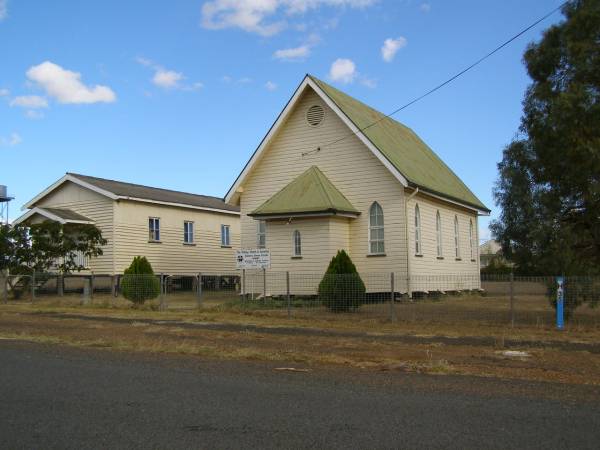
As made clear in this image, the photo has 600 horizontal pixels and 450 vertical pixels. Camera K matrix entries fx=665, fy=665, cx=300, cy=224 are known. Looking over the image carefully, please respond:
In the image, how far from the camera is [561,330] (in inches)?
605

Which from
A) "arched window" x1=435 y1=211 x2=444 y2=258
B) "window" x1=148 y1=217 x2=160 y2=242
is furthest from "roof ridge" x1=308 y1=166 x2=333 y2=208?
"window" x1=148 y1=217 x2=160 y2=242

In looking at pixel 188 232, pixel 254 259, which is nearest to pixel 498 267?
pixel 188 232

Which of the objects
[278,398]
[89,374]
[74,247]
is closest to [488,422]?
[278,398]

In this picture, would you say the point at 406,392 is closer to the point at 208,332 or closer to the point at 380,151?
the point at 208,332

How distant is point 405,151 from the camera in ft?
93.7

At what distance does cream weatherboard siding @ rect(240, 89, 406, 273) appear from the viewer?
963 inches

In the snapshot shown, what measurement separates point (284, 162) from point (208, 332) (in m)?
12.5

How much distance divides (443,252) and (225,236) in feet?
48.6

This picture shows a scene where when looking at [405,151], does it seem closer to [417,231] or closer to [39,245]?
[417,231]

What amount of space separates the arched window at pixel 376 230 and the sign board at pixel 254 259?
577 centimetres

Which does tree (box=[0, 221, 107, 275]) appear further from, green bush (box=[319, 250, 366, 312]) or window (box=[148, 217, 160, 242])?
green bush (box=[319, 250, 366, 312])

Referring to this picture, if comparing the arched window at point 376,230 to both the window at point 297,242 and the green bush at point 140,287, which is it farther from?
A: the green bush at point 140,287

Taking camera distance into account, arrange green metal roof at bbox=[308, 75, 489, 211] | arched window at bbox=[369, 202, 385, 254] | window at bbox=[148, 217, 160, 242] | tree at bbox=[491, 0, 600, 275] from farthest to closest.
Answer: window at bbox=[148, 217, 160, 242] < green metal roof at bbox=[308, 75, 489, 211] < arched window at bbox=[369, 202, 385, 254] < tree at bbox=[491, 0, 600, 275]

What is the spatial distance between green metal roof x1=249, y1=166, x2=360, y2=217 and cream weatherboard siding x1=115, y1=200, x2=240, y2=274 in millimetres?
8986
